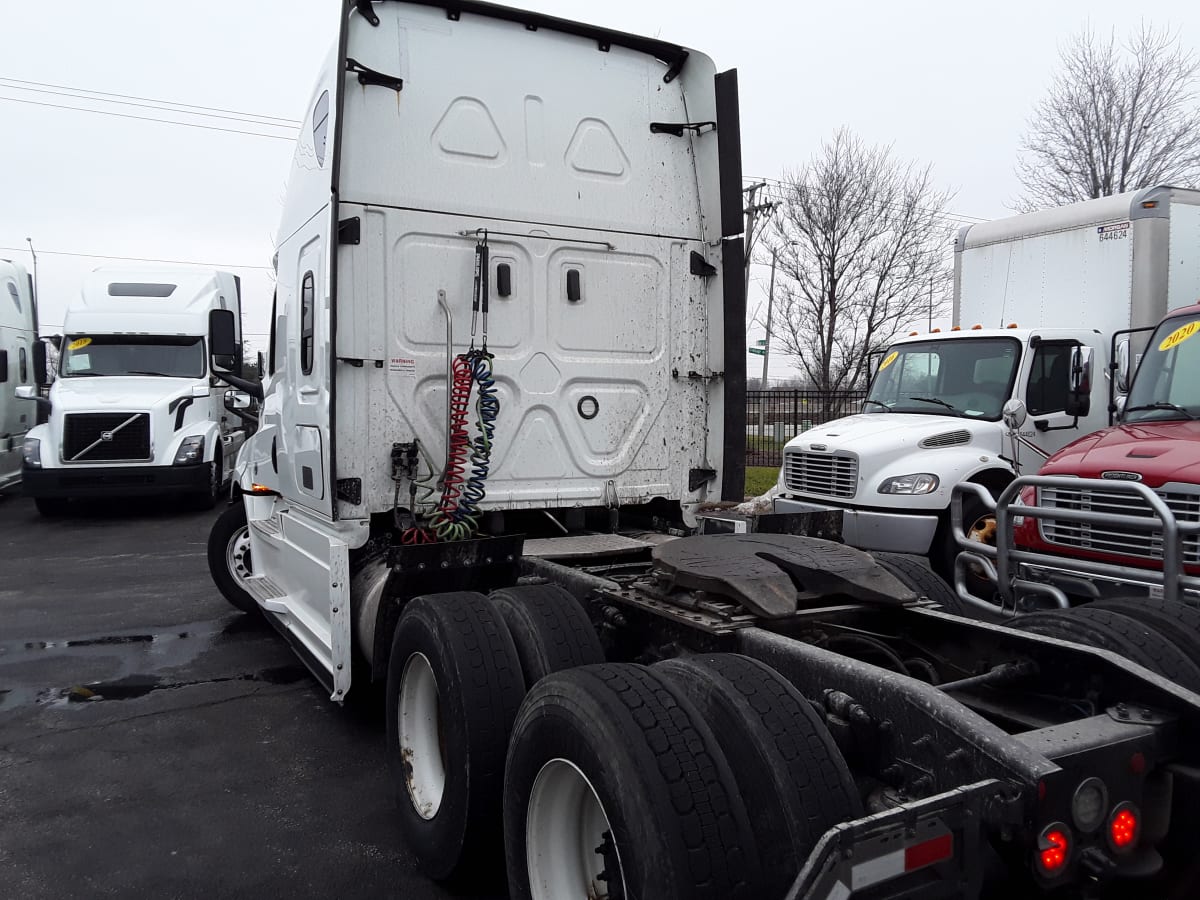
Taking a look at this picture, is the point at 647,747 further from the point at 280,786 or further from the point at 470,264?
the point at 470,264

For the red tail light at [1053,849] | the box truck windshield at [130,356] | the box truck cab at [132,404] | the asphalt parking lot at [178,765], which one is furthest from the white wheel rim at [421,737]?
the box truck windshield at [130,356]

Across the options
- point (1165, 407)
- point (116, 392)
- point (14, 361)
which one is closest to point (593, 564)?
point (1165, 407)

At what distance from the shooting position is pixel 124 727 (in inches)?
196

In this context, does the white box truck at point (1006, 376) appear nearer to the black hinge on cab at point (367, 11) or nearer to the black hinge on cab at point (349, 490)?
the black hinge on cab at point (349, 490)

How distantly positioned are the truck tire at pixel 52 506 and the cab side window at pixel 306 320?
35.7ft

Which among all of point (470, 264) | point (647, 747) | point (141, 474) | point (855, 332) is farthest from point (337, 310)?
point (855, 332)

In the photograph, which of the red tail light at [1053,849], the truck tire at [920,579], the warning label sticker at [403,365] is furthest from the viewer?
the warning label sticker at [403,365]

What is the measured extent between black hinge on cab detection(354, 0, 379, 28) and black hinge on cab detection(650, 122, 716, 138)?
157cm

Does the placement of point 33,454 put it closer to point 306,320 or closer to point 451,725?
point 306,320

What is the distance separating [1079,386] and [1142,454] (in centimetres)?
267

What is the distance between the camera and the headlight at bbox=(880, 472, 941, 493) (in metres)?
7.36

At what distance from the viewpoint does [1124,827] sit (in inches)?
83.6

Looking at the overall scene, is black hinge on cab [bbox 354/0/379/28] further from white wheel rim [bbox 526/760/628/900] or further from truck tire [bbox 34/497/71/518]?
truck tire [bbox 34/497/71/518]

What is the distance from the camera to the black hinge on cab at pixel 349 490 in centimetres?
431
